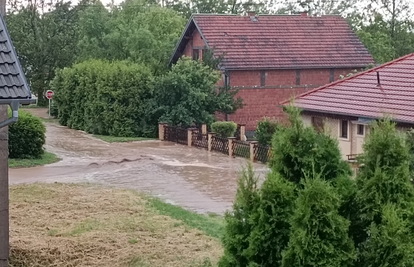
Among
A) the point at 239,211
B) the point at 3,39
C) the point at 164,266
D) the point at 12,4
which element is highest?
the point at 12,4

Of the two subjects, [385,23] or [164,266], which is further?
[385,23]

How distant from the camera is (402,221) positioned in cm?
770

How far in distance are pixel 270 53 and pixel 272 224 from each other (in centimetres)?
3301

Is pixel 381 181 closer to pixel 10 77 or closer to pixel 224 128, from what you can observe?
pixel 10 77

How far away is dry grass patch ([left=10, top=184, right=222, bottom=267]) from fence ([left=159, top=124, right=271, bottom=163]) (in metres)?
8.86

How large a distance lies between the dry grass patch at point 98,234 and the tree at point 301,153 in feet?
15.3

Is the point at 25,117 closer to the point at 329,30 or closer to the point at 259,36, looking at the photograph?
the point at 259,36

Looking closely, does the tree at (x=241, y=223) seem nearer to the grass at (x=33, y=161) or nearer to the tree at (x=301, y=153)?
the tree at (x=301, y=153)

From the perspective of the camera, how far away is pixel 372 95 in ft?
85.1

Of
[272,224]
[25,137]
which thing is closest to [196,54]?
[25,137]

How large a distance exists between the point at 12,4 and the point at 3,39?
1880 inches

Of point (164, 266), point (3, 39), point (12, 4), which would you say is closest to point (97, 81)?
point (12, 4)

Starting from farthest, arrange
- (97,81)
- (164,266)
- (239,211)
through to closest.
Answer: (97,81)
(164,266)
(239,211)

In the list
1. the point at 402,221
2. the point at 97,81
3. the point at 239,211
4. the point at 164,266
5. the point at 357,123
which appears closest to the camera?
the point at 402,221
